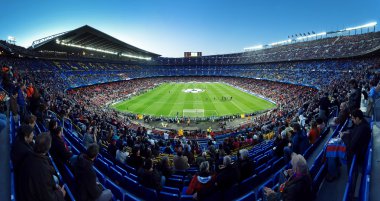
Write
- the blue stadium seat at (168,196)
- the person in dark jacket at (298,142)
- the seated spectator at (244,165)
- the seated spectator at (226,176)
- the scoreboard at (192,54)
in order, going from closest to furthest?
the seated spectator at (226,176)
the blue stadium seat at (168,196)
the seated spectator at (244,165)
the person in dark jacket at (298,142)
the scoreboard at (192,54)

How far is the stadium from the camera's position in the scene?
434cm

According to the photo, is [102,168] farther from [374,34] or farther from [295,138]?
[374,34]

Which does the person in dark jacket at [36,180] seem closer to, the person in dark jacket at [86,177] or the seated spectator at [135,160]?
the person in dark jacket at [86,177]

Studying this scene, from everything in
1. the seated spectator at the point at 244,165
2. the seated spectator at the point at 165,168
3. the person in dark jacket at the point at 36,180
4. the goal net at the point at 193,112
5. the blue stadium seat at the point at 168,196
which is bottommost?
the goal net at the point at 193,112

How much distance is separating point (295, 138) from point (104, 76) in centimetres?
6518

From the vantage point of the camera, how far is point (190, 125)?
32.2 m

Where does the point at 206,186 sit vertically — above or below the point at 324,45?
below

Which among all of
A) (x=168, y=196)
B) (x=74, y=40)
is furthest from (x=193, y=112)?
(x=168, y=196)

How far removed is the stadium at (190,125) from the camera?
4336 millimetres

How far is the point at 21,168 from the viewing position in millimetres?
3123

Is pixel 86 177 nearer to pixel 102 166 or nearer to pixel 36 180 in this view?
pixel 36 180

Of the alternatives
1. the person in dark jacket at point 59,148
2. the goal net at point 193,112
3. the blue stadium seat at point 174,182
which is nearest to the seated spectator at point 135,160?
the blue stadium seat at point 174,182

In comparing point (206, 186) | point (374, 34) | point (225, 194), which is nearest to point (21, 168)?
point (206, 186)

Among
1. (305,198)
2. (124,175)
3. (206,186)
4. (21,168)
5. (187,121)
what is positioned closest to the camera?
(21,168)
